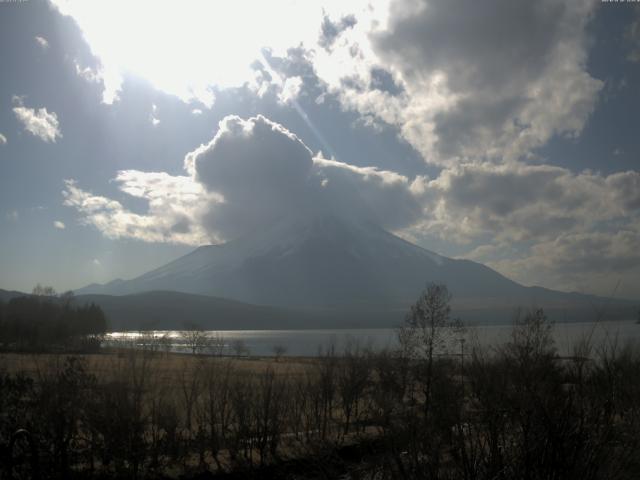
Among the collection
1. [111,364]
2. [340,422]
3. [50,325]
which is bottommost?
[340,422]

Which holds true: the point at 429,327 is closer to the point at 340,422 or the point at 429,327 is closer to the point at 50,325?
the point at 340,422

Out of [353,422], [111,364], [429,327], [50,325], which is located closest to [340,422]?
[353,422]

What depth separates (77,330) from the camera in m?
88.8

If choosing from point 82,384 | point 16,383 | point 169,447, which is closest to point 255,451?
point 169,447

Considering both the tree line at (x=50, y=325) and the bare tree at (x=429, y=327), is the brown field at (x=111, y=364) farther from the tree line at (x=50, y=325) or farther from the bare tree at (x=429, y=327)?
the tree line at (x=50, y=325)

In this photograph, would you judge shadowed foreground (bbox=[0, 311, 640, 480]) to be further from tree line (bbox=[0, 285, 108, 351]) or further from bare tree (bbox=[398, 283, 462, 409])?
tree line (bbox=[0, 285, 108, 351])

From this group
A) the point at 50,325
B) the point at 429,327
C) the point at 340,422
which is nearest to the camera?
the point at 340,422

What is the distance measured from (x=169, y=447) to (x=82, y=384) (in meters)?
5.07

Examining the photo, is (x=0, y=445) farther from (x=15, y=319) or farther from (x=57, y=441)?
(x=15, y=319)

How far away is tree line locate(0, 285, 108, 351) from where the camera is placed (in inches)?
2667

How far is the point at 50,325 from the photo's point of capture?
8131 centimetres

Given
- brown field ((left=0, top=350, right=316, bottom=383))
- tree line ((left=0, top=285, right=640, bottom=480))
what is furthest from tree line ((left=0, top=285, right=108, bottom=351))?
tree line ((left=0, top=285, right=640, bottom=480))

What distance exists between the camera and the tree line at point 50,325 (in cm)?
6775

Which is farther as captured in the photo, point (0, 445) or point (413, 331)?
point (413, 331)
